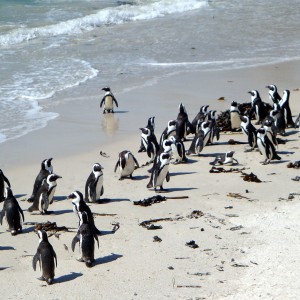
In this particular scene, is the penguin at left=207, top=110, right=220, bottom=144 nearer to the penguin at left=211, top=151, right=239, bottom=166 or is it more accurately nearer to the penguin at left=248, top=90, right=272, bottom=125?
the penguin at left=248, top=90, right=272, bottom=125

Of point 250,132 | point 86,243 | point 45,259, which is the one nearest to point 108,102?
point 250,132

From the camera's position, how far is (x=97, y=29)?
27.9 m

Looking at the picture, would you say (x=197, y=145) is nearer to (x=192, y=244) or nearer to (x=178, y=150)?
(x=178, y=150)

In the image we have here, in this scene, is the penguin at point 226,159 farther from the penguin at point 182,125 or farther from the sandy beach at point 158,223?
the penguin at point 182,125

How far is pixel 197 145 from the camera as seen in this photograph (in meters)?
13.5

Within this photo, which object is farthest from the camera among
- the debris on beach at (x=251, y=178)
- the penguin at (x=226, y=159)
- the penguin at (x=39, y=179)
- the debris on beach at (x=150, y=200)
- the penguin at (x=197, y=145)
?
the penguin at (x=197, y=145)

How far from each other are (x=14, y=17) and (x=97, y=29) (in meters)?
3.83

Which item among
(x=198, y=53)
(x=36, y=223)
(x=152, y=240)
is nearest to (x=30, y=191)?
(x=36, y=223)

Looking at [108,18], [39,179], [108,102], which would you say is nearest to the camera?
[39,179]

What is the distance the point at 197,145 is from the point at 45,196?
135 inches

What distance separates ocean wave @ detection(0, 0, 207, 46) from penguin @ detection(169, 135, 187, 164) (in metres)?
12.9

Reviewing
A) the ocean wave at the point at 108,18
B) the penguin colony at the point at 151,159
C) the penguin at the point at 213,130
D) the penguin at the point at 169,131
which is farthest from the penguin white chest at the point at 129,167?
the ocean wave at the point at 108,18

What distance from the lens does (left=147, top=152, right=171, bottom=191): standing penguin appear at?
1162cm

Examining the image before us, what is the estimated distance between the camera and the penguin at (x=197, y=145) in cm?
1351
